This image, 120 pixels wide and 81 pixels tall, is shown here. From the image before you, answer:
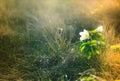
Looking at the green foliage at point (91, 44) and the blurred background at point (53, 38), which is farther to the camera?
the blurred background at point (53, 38)

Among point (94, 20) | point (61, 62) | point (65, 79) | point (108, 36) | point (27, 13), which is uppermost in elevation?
point (27, 13)

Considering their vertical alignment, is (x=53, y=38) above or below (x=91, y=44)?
above

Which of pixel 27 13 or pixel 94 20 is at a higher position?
pixel 27 13

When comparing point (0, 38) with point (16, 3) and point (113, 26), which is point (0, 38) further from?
point (113, 26)

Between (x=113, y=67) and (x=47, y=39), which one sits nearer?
(x=113, y=67)

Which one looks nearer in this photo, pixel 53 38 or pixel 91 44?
pixel 91 44

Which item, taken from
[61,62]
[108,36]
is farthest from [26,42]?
[108,36]

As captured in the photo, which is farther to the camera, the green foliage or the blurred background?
the blurred background

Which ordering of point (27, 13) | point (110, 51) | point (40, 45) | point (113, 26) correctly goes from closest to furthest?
point (110, 51)
point (40, 45)
point (113, 26)
point (27, 13)
